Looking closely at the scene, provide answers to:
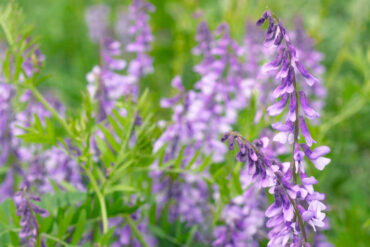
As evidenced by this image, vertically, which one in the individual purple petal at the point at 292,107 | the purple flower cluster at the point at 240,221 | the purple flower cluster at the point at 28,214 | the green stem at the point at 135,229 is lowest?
the purple flower cluster at the point at 28,214

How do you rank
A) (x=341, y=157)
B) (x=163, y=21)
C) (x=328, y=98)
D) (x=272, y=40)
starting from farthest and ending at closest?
(x=163, y=21), (x=328, y=98), (x=341, y=157), (x=272, y=40)

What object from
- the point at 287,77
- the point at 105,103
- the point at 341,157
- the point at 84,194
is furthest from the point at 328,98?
the point at 287,77

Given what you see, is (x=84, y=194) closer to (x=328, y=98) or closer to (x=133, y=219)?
(x=133, y=219)

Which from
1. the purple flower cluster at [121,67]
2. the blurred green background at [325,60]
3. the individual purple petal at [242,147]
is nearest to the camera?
the individual purple petal at [242,147]

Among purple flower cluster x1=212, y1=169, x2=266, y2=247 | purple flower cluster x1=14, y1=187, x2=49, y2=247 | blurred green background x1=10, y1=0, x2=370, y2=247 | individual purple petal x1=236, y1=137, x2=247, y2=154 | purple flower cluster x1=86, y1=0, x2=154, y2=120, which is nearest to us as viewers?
individual purple petal x1=236, y1=137, x2=247, y2=154

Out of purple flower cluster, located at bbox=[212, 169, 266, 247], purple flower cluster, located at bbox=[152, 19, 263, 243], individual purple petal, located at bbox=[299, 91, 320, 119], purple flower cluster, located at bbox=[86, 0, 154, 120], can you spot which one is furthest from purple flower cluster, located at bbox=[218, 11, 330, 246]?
purple flower cluster, located at bbox=[86, 0, 154, 120]

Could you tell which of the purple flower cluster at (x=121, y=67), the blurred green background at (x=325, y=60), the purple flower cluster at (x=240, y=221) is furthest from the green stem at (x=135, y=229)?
the blurred green background at (x=325, y=60)

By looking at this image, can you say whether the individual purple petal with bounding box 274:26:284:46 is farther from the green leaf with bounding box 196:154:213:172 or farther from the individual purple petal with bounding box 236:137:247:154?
the green leaf with bounding box 196:154:213:172

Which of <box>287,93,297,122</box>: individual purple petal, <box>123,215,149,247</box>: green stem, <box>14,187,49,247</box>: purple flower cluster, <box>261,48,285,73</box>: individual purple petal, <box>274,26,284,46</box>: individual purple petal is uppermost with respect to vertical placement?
<box>274,26,284,46</box>: individual purple petal

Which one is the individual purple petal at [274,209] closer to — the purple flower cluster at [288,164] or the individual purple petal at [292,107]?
the purple flower cluster at [288,164]
